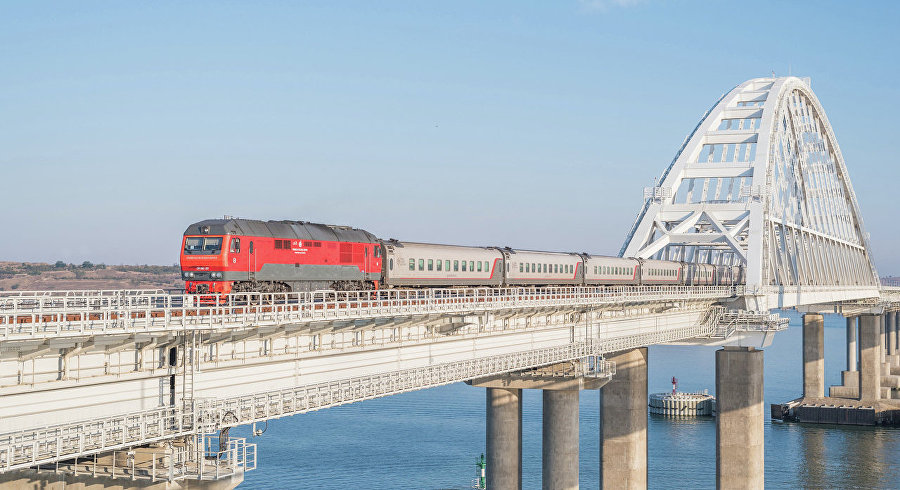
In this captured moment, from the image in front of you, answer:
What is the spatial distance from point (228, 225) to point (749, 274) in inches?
1810

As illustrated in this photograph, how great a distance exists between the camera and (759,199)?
74.1 metres

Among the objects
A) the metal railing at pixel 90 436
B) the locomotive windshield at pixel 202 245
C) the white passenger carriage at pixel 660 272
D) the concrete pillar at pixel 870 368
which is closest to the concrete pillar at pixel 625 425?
the white passenger carriage at pixel 660 272

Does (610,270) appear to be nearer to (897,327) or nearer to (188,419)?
(188,419)

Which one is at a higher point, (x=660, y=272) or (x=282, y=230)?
(x=282, y=230)

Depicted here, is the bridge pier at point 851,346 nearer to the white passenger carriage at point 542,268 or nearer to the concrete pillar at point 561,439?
the white passenger carriage at point 542,268

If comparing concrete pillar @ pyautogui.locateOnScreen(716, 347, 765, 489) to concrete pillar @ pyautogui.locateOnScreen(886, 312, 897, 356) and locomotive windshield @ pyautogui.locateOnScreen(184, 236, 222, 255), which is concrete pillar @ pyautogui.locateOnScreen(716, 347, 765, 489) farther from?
concrete pillar @ pyautogui.locateOnScreen(886, 312, 897, 356)

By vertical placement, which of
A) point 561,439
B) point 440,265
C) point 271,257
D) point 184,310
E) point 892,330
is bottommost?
point 892,330

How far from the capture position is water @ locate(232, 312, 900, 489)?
7250 centimetres

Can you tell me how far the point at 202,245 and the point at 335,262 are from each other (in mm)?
6971

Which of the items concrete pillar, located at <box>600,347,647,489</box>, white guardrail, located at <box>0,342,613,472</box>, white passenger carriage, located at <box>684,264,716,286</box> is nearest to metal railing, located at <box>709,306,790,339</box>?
concrete pillar, located at <box>600,347,647,489</box>

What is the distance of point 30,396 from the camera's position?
869 inches

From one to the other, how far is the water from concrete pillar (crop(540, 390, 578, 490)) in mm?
14924

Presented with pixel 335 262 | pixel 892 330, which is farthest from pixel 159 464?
pixel 892 330

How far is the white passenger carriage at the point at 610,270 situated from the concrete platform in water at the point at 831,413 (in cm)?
4692
